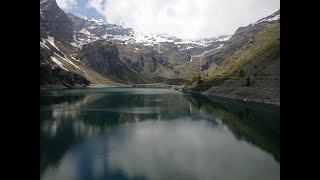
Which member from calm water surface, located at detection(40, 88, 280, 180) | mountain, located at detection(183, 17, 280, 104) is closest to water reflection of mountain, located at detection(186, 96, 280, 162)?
calm water surface, located at detection(40, 88, 280, 180)

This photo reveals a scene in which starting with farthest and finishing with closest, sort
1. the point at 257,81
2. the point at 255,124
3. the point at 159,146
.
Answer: the point at 257,81, the point at 255,124, the point at 159,146

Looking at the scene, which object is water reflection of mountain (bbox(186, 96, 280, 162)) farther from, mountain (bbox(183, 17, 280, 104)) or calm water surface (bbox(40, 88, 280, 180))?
mountain (bbox(183, 17, 280, 104))

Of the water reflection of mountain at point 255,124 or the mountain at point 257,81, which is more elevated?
the mountain at point 257,81

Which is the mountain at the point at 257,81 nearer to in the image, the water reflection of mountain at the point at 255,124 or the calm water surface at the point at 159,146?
the water reflection of mountain at the point at 255,124

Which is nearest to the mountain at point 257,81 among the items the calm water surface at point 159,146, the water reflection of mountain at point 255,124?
the water reflection of mountain at point 255,124

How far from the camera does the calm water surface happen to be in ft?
137

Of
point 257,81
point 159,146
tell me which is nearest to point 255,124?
point 159,146

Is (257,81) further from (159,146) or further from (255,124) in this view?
(159,146)

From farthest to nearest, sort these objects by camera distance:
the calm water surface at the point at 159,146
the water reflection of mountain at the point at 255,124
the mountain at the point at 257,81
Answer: the mountain at the point at 257,81
the water reflection of mountain at the point at 255,124
the calm water surface at the point at 159,146

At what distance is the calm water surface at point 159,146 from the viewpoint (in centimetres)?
4175

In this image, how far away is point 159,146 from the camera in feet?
192

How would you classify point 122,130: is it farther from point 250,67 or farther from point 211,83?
point 211,83

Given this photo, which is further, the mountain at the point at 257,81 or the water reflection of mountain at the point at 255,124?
the mountain at the point at 257,81

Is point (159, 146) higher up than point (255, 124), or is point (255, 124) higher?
point (255, 124)
